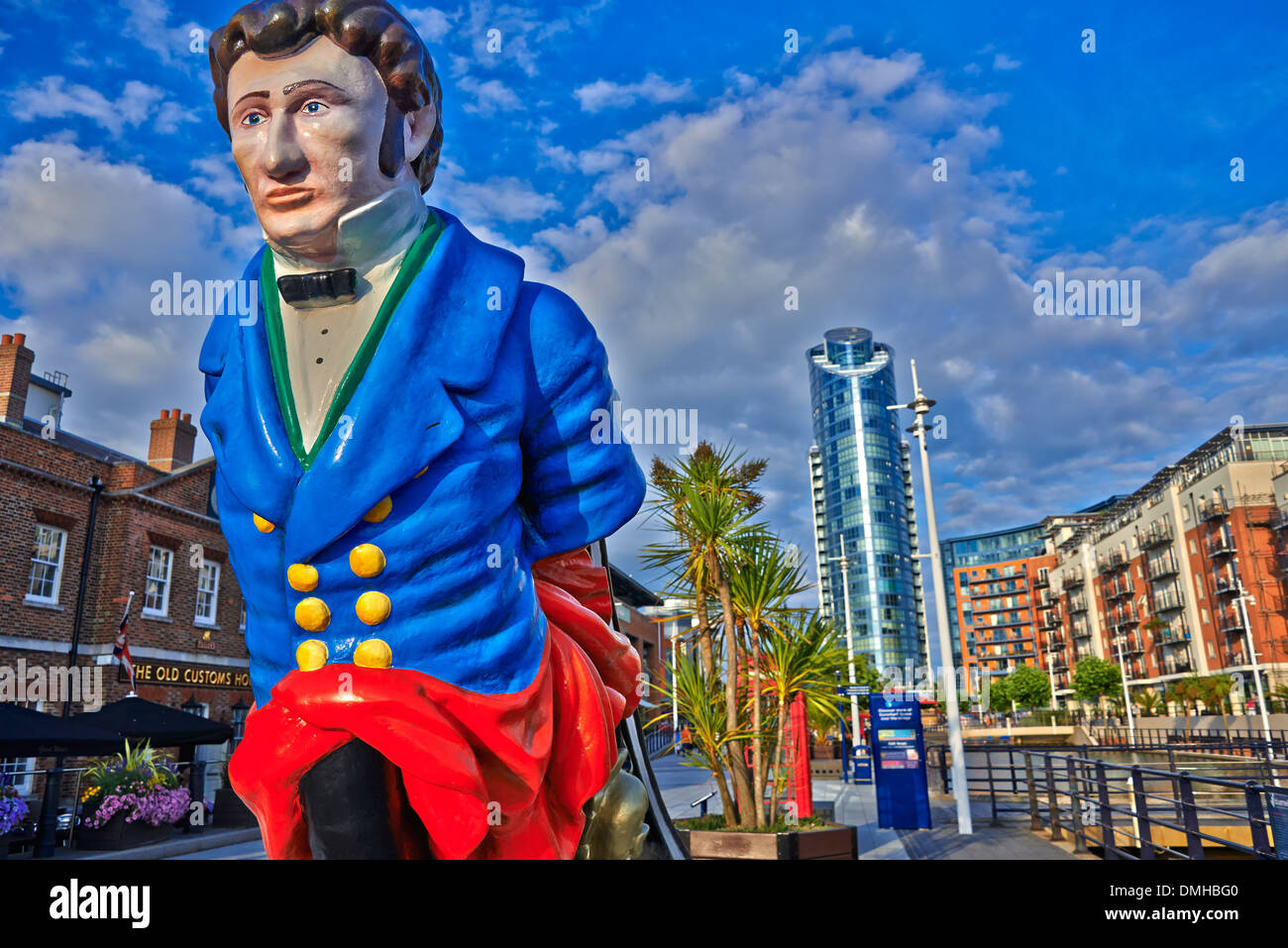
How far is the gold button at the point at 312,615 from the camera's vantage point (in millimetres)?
1851

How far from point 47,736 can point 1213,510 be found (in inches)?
2281

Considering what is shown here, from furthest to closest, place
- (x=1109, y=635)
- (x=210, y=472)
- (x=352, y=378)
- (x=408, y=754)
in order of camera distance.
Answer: (x=1109, y=635)
(x=210, y=472)
(x=352, y=378)
(x=408, y=754)

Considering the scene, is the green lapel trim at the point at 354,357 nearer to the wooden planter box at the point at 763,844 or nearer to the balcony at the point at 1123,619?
the wooden planter box at the point at 763,844

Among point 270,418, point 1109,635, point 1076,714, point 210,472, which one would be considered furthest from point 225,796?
point 1109,635

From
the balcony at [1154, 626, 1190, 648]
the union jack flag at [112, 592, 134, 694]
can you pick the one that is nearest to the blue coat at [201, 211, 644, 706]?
the union jack flag at [112, 592, 134, 694]

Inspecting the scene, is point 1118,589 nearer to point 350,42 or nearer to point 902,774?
point 902,774

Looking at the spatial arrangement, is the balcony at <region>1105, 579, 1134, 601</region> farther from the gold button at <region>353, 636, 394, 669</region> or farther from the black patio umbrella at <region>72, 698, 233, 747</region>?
the gold button at <region>353, 636, 394, 669</region>

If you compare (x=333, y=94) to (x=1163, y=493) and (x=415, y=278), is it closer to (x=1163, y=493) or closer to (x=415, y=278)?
(x=415, y=278)

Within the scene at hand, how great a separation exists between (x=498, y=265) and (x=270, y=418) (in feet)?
2.25

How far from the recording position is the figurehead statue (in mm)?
1811

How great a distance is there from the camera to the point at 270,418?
2.01 meters

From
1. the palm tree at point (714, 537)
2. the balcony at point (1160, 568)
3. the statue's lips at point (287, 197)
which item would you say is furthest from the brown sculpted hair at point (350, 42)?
the balcony at point (1160, 568)

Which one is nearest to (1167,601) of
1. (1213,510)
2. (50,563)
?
(1213,510)

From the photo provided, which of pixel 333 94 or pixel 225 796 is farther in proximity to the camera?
pixel 225 796
